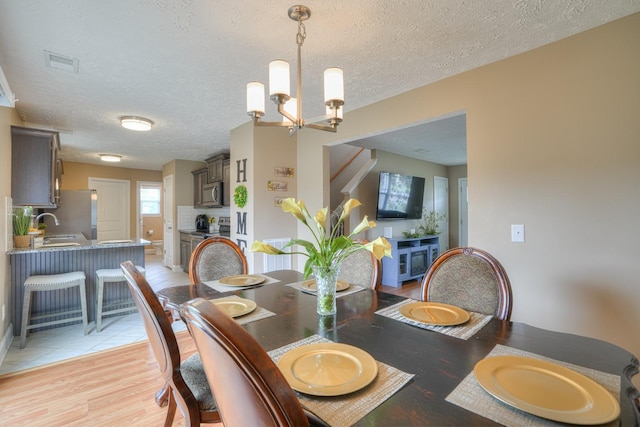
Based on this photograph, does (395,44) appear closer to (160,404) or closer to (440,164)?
(160,404)

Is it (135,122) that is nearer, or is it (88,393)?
(88,393)

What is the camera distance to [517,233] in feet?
6.71

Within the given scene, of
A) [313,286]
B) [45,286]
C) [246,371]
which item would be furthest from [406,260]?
[246,371]

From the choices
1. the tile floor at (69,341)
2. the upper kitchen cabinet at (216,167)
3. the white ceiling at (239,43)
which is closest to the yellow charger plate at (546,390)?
the white ceiling at (239,43)

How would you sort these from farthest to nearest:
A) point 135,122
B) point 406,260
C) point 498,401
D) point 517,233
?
point 406,260
point 135,122
point 517,233
point 498,401

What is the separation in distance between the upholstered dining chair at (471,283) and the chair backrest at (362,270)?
310 mm

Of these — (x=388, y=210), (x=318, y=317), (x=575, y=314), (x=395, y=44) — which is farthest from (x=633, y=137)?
(x=388, y=210)

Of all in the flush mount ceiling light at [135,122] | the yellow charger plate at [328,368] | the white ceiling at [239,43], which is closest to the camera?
the yellow charger plate at [328,368]

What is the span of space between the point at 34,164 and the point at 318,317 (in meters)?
3.52

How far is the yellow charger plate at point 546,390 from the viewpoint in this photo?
0.62m

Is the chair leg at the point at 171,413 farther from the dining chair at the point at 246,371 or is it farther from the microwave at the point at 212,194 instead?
the microwave at the point at 212,194

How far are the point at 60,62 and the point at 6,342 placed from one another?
2355 mm

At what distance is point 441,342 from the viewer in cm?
102

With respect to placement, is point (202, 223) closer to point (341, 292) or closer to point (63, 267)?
point (63, 267)
